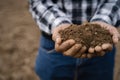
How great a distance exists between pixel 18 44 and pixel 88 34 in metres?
2.34

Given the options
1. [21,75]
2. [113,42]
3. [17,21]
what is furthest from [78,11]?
[17,21]

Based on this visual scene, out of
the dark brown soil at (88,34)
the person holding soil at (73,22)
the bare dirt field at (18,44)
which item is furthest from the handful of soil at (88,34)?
the bare dirt field at (18,44)

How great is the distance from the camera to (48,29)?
1.69 m

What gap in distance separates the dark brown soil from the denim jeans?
0.20 meters

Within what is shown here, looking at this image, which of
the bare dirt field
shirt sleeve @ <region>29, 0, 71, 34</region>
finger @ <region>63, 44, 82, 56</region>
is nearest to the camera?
finger @ <region>63, 44, 82, 56</region>

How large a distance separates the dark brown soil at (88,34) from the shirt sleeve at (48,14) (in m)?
0.12

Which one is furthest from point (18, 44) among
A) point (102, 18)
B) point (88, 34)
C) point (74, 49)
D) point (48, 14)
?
point (74, 49)

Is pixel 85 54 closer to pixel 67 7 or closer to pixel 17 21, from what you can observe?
pixel 67 7

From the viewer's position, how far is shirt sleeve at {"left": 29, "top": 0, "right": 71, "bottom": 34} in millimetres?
1654

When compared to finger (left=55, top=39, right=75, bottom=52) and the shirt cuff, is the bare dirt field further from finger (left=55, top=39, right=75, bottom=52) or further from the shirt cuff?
finger (left=55, top=39, right=75, bottom=52)

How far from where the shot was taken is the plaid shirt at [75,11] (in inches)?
66.4

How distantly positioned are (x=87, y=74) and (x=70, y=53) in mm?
353

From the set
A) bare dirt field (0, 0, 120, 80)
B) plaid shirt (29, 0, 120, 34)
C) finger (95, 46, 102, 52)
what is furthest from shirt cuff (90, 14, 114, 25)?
bare dirt field (0, 0, 120, 80)

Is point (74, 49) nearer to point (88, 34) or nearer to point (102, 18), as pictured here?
point (88, 34)
